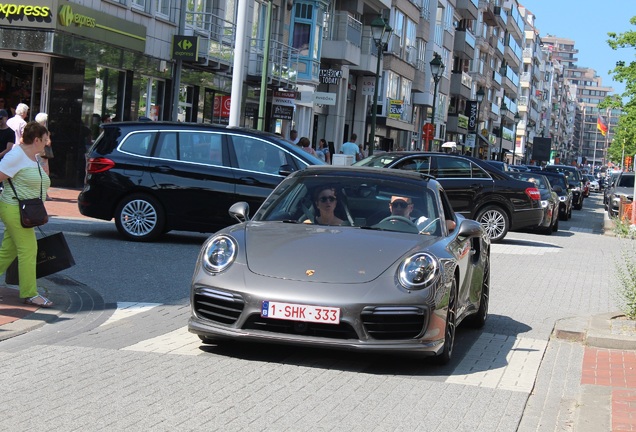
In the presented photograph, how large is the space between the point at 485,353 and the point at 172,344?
253 cm

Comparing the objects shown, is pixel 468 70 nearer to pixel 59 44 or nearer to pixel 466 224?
pixel 59 44

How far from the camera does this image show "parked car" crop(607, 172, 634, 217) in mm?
39969

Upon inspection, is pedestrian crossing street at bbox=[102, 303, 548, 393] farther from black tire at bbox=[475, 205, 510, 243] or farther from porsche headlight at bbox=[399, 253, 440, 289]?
black tire at bbox=[475, 205, 510, 243]

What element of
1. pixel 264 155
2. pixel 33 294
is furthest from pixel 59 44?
pixel 33 294

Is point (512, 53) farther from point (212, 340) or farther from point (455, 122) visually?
point (212, 340)

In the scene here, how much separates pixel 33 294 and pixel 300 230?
2.60 m

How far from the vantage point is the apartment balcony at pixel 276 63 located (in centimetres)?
3903

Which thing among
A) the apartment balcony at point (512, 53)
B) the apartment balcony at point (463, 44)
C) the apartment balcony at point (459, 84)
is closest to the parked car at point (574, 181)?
the apartment balcony at point (463, 44)

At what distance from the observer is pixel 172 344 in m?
8.16

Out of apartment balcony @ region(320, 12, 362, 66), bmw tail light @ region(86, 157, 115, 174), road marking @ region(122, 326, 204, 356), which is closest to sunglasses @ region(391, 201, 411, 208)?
road marking @ region(122, 326, 204, 356)

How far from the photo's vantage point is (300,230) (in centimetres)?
832

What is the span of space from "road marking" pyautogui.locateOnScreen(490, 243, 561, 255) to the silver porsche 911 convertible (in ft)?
39.4

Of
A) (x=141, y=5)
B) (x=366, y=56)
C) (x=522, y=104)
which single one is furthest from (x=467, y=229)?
Answer: (x=522, y=104)

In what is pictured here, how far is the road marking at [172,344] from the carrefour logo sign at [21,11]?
17528 mm
